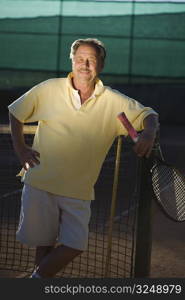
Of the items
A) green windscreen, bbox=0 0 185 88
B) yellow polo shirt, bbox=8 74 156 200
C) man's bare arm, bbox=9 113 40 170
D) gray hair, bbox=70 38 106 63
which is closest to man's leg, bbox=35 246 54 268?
yellow polo shirt, bbox=8 74 156 200

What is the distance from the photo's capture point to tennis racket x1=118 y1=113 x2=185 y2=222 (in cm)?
466

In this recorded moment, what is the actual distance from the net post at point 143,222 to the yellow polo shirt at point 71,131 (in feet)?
1.51

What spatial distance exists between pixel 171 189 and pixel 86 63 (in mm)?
942

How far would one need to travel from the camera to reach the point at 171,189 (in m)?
4.72

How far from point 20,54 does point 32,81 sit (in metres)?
0.92

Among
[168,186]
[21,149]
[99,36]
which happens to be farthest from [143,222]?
[99,36]

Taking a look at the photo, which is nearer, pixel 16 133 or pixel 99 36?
pixel 16 133

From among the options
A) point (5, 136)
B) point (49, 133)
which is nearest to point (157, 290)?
point (49, 133)

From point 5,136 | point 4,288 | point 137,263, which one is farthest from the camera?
point 5,136

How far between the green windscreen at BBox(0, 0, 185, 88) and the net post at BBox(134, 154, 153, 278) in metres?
18.3

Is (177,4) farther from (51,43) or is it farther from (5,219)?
(5,219)

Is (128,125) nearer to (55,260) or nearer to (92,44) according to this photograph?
(92,44)

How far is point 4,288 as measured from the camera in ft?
14.0

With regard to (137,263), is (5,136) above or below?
above
